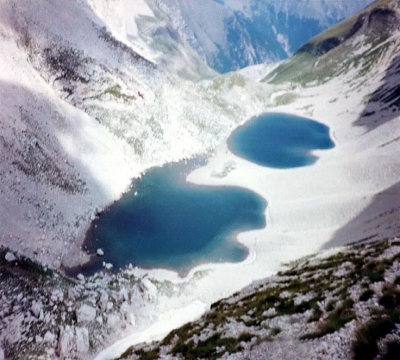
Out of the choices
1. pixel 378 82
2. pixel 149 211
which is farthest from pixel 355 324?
pixel 378 82

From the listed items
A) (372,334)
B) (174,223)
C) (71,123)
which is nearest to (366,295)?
(372,334)

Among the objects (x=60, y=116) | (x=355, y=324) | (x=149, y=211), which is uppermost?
(x=60, y=116)

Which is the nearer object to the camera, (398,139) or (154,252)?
(154,252)

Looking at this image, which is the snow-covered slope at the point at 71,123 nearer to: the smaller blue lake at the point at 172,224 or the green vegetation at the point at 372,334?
the smaller blue lake at the point at 172,224

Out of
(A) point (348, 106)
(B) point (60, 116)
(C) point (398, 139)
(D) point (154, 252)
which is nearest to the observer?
(D) point (154, 252)

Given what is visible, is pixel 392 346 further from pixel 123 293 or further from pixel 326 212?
pixel 326 212

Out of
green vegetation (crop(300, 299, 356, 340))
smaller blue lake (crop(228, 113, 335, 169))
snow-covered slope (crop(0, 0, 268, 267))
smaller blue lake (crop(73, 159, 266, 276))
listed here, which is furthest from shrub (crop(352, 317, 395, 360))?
smaller blue lake (crop(228, 113, 335, 169))

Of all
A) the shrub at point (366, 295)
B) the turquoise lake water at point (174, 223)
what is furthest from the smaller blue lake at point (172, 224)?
the shrub at point (366, 295)

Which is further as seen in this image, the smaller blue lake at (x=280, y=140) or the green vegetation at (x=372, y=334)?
the smaller blue lake at (x=280, y=140)
